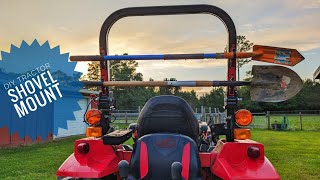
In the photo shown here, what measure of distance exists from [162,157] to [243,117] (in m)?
0.93

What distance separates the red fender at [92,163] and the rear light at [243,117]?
3.99 ft

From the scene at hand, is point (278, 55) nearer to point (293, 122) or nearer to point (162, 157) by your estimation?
point (162, 157)

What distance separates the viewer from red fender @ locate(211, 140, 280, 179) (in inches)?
133

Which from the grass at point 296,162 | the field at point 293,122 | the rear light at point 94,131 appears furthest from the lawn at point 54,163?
the field at point 293,122

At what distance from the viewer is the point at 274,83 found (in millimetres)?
3711

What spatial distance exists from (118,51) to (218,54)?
53.1 inches

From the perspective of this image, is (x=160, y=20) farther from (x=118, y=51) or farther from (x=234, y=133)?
(x=234, y=133)

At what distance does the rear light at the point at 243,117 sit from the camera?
3.67m

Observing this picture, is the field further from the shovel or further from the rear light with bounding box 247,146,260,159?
the rear light with bounding box 247,146,260,159

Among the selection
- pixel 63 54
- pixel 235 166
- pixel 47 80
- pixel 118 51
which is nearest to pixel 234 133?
pixel 235 166

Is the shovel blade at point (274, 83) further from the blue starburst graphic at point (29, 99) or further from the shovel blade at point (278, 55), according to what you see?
the blue starburst graphic at point (29, 99)

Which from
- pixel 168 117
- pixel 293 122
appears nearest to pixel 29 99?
pixel 168 117

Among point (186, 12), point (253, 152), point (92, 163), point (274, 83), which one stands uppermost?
point (186, 12)

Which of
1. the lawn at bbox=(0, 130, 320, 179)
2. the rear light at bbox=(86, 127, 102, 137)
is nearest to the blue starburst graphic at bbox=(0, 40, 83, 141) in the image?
the lawn at bbox=(0, 130, 320, 179)
